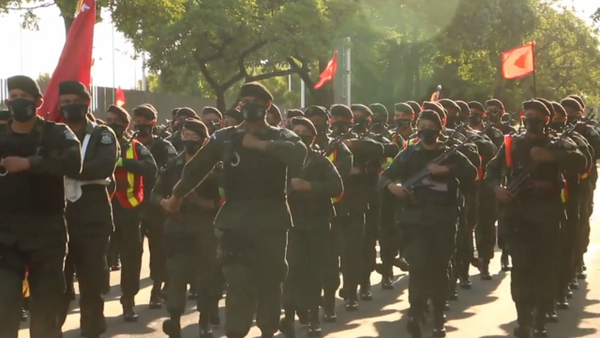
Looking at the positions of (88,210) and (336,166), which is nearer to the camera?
(88,210)

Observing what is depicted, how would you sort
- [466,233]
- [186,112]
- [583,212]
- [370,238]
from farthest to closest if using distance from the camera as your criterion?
[186,112], [466,233], [583,212], [370,238]

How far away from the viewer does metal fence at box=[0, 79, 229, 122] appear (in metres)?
30.7

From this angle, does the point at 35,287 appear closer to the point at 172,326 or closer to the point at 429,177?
the point at 172,326

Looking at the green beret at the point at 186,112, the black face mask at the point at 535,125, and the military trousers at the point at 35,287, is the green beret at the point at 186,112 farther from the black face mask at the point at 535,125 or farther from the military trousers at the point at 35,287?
the military trousers at the point at 35,287

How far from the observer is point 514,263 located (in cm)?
1118

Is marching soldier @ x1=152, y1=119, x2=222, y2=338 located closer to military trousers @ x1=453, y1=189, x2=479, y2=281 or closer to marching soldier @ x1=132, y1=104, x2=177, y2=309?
marching soldier @ x1=132, y1=104, x2=177, y2=309

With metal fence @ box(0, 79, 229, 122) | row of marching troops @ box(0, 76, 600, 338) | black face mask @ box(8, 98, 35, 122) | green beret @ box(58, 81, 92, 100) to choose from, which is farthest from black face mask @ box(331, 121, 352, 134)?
metal fence @ box(0, 79, 229, 122)

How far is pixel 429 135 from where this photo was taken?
11070 millimetres

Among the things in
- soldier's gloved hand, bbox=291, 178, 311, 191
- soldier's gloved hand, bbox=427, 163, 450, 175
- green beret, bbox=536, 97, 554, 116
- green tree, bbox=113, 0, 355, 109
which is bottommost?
soldier's gloved hand, bbox=291, 178, 311, 191

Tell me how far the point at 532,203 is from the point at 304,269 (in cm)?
201

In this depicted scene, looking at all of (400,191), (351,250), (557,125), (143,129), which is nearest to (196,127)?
(400,191)

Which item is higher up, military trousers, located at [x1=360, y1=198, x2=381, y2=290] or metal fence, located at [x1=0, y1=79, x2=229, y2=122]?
metal fence, located at [x1=0, y1=79, x2=229, y2=122]

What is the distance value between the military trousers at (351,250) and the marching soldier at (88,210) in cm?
393

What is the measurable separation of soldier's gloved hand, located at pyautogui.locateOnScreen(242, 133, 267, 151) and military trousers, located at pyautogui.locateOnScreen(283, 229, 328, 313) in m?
2.48
